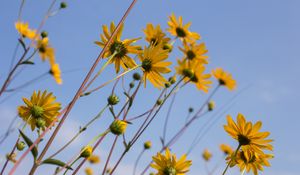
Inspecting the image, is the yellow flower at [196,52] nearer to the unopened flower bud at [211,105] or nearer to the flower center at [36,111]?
the unopened flower bud at [211,105]

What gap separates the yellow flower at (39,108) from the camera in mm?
2514

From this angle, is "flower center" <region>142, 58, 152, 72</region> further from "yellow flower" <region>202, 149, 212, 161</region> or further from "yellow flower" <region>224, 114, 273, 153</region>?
"yellow flower" <region>202, 149, 212, 161</region>

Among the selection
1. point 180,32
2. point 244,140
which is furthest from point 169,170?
point 180,32

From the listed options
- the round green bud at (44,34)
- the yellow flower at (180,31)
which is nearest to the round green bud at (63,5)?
the round green bud at (44,34)

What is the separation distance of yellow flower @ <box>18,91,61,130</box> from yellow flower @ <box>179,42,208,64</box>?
1420 mm

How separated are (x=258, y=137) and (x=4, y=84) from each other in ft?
5.83

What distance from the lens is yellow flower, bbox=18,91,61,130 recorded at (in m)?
2.51

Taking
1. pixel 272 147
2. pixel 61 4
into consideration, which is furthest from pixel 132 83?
pixel 61 4

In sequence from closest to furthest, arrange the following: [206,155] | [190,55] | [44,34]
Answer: [190,55] < [44,34] < [206,155]

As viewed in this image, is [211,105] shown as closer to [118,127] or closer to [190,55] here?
[190,55]

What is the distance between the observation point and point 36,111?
8.32 feet

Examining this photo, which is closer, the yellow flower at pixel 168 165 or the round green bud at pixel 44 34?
the yellow flower at pixel 168 165

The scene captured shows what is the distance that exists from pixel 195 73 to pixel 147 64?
4.32ft

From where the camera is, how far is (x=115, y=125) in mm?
1763
